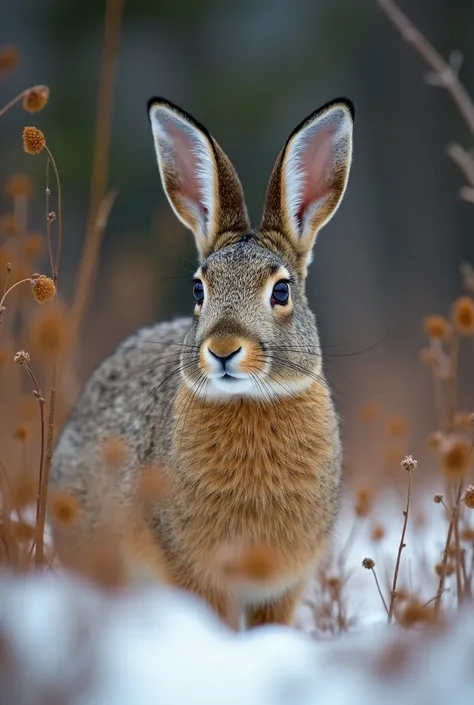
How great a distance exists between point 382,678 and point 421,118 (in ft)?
40.6

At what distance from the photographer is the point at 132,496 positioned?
3.71 m

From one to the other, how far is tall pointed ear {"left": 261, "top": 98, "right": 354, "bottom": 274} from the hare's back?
0.64 meters

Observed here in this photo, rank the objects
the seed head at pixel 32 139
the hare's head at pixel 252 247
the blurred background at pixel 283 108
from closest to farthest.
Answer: the seed head at pixel 32 139, the hare's head at pixel 252 247, the blurred background at pixel 283 108

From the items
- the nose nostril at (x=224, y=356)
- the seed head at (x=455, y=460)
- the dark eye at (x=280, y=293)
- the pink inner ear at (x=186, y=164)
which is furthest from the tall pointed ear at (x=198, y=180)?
the seed head at (x=455, y=460)

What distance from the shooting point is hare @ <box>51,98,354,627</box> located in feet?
11.3

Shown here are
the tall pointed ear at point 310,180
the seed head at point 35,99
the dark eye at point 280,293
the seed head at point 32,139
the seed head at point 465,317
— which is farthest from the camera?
the tall pointed ear at point 310,180

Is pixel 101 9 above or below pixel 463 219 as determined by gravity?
above

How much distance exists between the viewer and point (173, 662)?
215 centimetres

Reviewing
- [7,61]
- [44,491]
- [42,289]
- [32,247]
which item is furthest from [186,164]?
[44,491]

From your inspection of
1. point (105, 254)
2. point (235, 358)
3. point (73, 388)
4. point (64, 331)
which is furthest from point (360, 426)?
point (64, 331)

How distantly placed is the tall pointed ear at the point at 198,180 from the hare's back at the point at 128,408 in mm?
499

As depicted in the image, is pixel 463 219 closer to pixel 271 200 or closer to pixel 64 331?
pixel 271 200

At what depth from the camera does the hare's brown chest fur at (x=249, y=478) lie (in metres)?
3.44

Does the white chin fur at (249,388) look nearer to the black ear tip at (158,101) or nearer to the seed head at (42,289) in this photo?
the seed head at (42,289)
